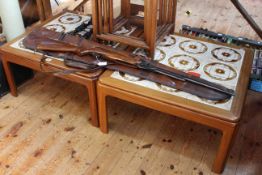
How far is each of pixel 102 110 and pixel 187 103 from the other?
0.44 meters

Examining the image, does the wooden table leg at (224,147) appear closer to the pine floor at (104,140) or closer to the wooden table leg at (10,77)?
the pine floor at (104,140)

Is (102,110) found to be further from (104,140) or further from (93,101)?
(104,140)

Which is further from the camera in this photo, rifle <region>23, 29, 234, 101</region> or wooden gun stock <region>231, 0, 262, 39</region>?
wooden gun stock <region>231, 0, 262, 39</region>

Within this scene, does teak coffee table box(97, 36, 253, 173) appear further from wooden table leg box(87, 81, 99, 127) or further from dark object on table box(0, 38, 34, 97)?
dark object on table box(0, 38, 34, 97)

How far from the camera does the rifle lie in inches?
50.8

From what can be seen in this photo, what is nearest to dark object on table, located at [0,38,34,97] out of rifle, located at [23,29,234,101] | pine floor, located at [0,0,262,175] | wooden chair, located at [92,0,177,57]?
pine floor, located at [0,0,262,175]

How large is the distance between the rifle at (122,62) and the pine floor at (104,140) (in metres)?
0.36

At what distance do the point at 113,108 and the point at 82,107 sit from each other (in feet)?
0.60

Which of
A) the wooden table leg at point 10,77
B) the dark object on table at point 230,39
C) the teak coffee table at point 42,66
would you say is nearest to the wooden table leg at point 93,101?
the teak coffee table at point 42,66

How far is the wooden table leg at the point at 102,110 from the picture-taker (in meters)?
1.40

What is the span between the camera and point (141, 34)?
1.72m

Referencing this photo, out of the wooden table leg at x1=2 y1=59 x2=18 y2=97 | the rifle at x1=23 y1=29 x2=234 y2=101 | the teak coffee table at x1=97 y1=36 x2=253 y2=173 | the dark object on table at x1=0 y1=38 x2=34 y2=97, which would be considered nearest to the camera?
the teak coffee table at x1=97 y1=36 x2=253 y2=173

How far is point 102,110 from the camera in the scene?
1.46 m

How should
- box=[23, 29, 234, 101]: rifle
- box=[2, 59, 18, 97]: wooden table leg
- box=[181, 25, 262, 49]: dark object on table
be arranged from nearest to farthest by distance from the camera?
box=[23, 29, 234, 101]: rifle
box=[2, 59, 18, 97]: wooden table leg
box=[181, 25, 262, 49]: dark object on table
